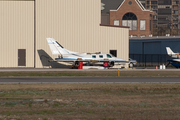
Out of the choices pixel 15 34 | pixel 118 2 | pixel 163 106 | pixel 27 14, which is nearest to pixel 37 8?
pixel 27 14

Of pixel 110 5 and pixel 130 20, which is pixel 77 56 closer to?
pixel 130 20

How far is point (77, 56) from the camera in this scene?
1778 inches

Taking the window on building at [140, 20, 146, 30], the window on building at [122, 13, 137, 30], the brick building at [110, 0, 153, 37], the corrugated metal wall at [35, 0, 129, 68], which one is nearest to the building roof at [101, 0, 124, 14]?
the brick building at [110, 0, 153, 37]

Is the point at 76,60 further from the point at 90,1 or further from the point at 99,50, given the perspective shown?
the point at 90,1

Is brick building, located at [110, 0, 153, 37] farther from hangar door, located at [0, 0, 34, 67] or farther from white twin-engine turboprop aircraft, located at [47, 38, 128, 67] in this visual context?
white twin-engine turboprop aircraft, located at [47, 38, 128, 67]

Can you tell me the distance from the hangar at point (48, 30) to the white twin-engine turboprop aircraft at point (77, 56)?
7.64 ft

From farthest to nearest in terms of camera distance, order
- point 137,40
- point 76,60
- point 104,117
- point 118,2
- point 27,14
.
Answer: point 118,2 → point 137,40 → point 27,14 → point 76,60 → point 104,117

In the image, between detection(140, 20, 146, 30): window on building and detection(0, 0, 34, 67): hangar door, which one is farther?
detection(140, 20, 146, 30): window on building

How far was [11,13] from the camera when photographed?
4778 cm

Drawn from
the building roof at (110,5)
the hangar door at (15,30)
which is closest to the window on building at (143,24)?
the building roof at (110,5)

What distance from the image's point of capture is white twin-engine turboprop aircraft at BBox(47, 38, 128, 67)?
148 feet

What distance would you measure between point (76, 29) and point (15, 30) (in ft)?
28.3

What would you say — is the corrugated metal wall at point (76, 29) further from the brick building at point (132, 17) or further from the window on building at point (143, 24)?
the window on building at point (143, 24)

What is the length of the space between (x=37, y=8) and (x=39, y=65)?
8.07m
